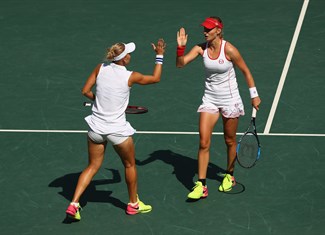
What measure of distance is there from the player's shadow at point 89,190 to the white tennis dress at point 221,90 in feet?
5.37

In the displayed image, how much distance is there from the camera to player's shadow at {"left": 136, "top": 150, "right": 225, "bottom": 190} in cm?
1349

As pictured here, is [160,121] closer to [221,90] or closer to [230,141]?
[230,141]

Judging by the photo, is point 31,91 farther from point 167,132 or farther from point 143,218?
point 143,218

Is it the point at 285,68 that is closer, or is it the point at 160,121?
the point at 160,121

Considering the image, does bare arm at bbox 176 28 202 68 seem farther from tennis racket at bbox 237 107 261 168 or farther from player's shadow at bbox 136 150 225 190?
player's shadow at bbox 136 150 225 190

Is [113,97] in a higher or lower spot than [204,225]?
higher

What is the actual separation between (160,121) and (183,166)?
5.13ft

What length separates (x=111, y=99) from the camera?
11883 mm

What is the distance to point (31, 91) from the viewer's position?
1634 centimetres

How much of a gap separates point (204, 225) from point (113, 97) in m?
1.98

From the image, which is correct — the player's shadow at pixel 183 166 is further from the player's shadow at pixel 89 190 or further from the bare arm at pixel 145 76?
the bare arm at pixel 145 76

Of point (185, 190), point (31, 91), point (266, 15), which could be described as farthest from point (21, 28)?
point (185, 190)

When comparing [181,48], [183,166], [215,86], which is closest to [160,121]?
[183,166]

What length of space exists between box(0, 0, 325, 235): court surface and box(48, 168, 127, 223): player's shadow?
14mm
